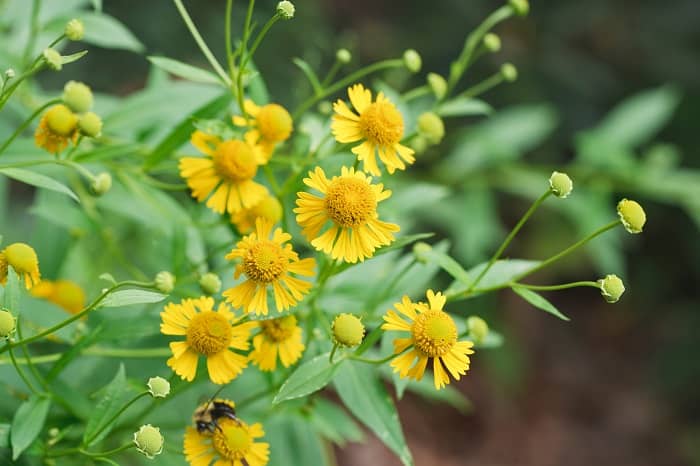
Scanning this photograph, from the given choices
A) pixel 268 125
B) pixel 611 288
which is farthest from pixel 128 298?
pixel 611 288

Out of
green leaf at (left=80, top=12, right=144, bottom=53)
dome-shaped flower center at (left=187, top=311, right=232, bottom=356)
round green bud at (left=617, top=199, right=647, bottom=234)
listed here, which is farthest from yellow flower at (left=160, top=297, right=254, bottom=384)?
→ green leaf at (left=80, top=12, right=144, bottom=53)

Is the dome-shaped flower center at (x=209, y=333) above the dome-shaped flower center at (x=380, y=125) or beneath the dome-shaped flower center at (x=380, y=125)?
beneath

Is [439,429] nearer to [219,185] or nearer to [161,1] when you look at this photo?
[161,1]

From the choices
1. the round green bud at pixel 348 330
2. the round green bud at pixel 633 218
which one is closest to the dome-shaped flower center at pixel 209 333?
the round green bud at pixel 348 330

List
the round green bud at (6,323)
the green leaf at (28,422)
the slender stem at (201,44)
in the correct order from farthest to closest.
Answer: the slender stem at (201,44), the green leaf at (28,422), the round green bud at (6,323)

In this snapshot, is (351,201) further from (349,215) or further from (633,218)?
(633,218)

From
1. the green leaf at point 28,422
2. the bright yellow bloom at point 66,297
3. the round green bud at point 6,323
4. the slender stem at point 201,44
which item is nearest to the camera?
the round green bud at point 6,323

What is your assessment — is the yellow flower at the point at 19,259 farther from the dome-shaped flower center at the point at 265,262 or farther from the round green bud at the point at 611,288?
the round green bud at the point at 611,288

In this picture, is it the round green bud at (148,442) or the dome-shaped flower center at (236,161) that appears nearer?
the round green bud at (148,442)

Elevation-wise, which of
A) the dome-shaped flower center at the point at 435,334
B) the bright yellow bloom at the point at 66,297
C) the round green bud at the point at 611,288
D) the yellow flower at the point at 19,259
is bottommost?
the bright yellow bloom at the point at 66,297
